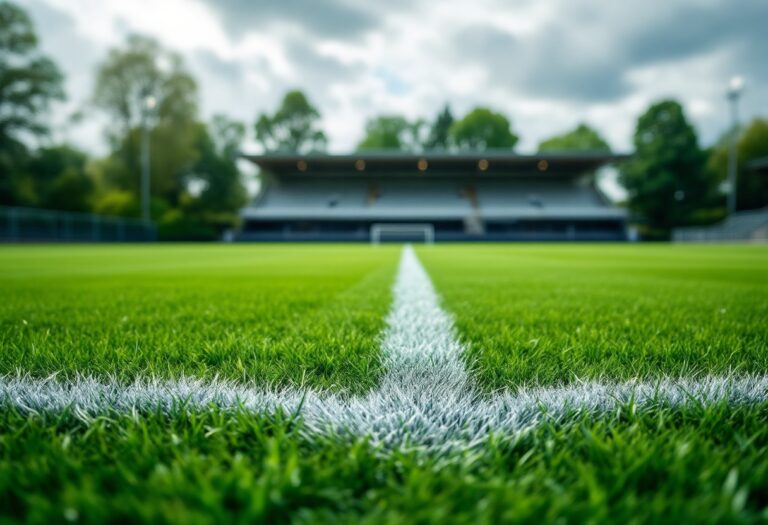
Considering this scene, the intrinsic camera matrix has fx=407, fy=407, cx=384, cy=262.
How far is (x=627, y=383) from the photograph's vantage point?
94cm

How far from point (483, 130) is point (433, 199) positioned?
57.0ft

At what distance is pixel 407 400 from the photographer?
85cm

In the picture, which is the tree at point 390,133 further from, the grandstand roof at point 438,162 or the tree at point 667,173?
the tree at point 667,173

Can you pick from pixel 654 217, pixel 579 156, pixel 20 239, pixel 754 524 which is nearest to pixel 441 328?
pixel 754 524

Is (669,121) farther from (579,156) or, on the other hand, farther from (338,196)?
(338,196)

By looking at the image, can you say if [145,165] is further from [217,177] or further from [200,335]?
[200,335]

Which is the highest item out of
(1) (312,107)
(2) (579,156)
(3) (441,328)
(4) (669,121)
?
(1) (312,107)

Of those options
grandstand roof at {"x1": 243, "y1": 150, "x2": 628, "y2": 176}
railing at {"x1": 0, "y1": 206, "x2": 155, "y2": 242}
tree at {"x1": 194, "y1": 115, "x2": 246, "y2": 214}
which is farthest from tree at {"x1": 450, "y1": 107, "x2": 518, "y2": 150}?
railing at {"x1": 0, "y1": 206, "x2": 155, "y2": 242}

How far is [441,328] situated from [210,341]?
87 cm

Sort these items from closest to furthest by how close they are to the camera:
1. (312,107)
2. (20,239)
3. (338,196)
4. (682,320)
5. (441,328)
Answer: (441,328), (682,320), (20,239), (338,196), (312,107)

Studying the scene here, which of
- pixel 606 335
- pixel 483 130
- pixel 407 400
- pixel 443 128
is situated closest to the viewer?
pixel 407 400

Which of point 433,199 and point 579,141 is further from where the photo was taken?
point 579,141

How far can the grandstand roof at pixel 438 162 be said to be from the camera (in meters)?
29.4

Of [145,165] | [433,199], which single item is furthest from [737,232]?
[145,165]
